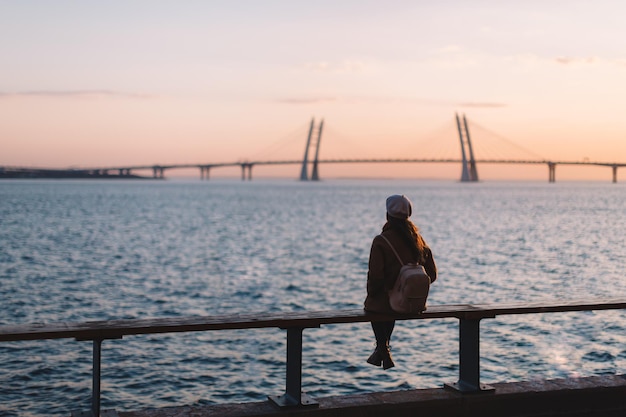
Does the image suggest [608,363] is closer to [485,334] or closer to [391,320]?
[485,334]

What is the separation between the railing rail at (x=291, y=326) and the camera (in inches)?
174

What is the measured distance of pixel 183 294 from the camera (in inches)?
912

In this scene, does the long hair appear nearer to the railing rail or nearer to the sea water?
the railing rail

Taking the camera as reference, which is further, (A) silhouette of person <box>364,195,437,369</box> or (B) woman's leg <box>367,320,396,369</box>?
(B) woman's leg <box>367,320,396,369</box>

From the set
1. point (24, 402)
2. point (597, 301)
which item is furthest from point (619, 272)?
point (597, 301)

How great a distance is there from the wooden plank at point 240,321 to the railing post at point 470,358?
0.27 feet

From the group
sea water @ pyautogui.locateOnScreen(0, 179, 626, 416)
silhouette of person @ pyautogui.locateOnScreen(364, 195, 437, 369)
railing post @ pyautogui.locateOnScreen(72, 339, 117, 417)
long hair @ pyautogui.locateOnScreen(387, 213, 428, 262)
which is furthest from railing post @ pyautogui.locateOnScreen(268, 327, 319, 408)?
sea water @ pyautogui.locateOnScreen(0, 179, 626, 416)

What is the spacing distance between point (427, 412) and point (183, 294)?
734 inches

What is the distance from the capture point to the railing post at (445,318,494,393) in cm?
521

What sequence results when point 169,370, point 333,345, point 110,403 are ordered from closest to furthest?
point 110,403 → point 169,370 → point 333,345

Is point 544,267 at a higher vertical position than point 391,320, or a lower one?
lower

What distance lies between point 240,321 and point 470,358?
1535mm

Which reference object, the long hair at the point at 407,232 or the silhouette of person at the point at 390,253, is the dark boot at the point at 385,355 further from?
the long hair at the point at 407,232

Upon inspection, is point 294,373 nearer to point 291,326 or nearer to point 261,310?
point 291,326
